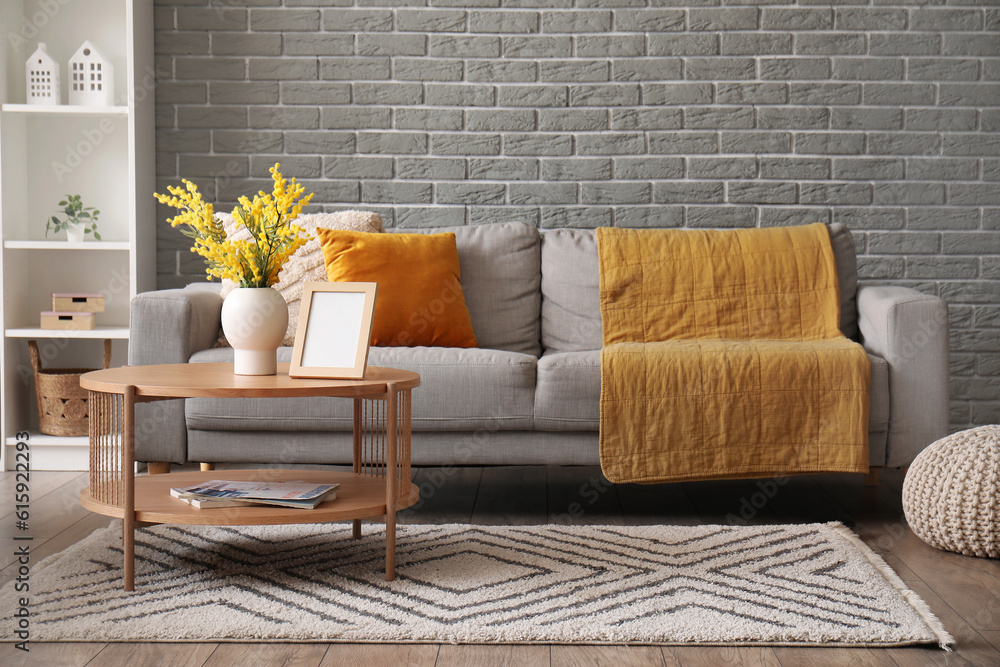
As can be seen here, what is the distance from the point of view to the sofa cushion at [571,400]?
229 centimetres

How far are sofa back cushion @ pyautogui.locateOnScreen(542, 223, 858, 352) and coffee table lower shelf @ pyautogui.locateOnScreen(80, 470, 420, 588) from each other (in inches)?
42.5

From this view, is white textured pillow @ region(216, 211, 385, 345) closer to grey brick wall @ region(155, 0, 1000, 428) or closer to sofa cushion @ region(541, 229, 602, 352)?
grey brick wall @ region(155, 0, 1000, 428)

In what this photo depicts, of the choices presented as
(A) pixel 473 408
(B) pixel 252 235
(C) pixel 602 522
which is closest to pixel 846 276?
(C) pixel 602 522

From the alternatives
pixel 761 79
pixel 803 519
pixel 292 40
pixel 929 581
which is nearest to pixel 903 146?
pixel 761 79

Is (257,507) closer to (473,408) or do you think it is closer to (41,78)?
(473,408)

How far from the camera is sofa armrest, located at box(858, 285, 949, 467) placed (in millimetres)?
2328

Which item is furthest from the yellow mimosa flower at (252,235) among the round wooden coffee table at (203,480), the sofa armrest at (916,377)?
the sofa armrest at (916,377)

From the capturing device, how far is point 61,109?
9.61ft

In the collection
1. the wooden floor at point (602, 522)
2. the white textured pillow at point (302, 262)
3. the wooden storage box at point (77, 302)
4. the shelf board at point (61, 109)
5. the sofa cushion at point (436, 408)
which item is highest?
the shelf board at point (61, 109)

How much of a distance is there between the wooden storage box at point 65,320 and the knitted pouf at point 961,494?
98.9 inches

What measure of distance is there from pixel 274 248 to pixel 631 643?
104 cm

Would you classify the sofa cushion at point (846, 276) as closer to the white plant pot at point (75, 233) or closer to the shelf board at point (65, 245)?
the shelf board at point (65, 245)

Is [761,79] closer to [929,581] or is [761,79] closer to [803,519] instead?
[803,519]

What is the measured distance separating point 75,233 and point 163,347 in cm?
91
